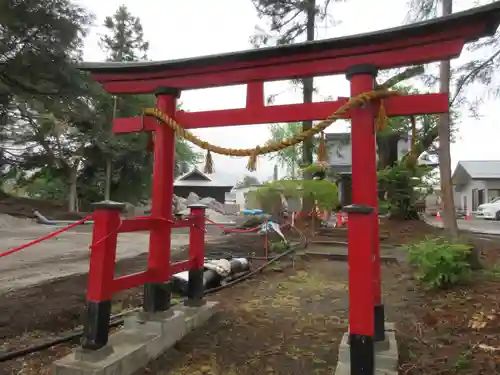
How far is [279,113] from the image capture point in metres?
3.73

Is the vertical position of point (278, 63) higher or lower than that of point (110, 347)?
higher

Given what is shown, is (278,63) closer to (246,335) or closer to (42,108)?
(246,335)

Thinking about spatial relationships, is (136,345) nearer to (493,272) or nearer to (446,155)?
(493,272)

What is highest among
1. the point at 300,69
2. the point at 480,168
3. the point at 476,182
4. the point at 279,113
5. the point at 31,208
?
the point at 480,168

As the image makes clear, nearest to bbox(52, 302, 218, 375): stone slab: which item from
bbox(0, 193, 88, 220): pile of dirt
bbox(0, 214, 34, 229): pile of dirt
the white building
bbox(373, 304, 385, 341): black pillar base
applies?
bbox(373, 304, 385, 341): black pillar base

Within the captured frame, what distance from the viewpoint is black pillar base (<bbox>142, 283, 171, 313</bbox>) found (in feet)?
12.7

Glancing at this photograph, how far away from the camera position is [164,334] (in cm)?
369

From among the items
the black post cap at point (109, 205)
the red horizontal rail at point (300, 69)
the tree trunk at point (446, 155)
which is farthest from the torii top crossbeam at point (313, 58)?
the tree trunk at point (446, 155)

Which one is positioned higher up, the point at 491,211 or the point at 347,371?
the point at 491,211

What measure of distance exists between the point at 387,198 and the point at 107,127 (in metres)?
16.8

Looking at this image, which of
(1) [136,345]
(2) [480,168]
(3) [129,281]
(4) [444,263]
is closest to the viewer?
(1) [136,345]

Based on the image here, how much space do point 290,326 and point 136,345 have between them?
191 centimetres

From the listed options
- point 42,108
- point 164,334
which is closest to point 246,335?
point 164,334

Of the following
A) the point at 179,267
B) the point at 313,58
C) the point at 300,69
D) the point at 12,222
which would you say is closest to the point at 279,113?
the point at 300,69
